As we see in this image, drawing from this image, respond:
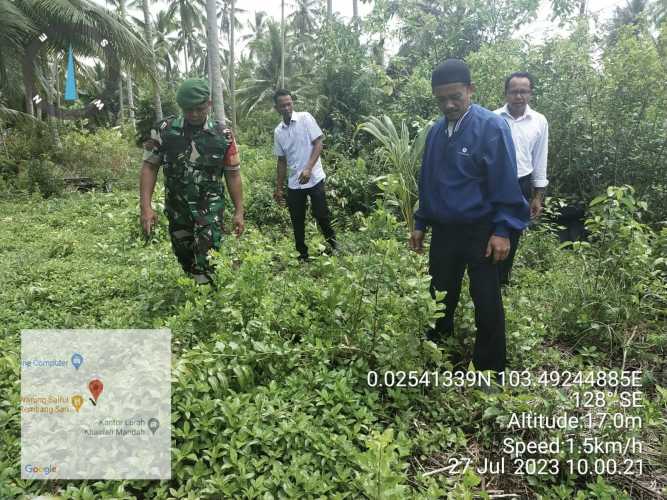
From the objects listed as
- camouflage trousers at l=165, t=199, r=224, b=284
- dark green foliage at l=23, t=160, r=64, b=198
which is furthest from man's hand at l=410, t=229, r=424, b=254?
dark green foliage at l=23, t=160, r=64, b=198

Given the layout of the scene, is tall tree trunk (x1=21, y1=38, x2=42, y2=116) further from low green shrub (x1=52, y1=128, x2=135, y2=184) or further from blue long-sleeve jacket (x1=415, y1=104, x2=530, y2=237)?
blue long-sleeve jacket (x1=415, y1=104, x2=530, y2=237)

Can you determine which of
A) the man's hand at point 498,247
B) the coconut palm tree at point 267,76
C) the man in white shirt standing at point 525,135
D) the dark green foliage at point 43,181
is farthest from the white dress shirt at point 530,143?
the coconut palm tree at point 267,76

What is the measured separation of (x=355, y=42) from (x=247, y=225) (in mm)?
5993

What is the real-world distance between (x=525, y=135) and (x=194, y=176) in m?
2.54

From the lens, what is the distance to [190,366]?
2.32 m

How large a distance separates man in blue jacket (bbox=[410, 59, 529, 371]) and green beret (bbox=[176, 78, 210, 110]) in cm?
149

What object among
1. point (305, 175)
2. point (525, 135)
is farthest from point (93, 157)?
point (525, 135)

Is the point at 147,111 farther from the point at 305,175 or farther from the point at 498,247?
the point at 498,247

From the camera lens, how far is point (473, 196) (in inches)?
94.6

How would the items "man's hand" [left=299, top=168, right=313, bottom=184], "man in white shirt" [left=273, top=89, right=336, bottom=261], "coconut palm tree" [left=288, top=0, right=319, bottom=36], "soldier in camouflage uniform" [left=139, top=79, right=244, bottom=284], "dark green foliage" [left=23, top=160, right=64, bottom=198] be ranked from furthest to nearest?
"coconut palm tree" [left=288, top=0, right=319, bottom=36] → "dark green foliage" [left=23, top=160, right=64, bottom=198] → "man in white shirt" [left=273, top=89, right=336, bottom=261] → "man's hand" [left=299, top=168, right=313, bottom=184] → "soldier in camouflage uniform" [left=139, top=79, right=244, bottom=284]

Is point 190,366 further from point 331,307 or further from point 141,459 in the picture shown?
point 331,307

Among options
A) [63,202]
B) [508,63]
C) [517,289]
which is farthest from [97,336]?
[63,202]

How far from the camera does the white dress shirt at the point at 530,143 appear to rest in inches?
146

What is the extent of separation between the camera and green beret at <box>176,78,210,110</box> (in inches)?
119
